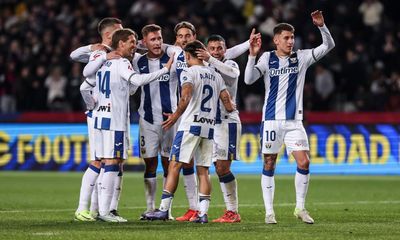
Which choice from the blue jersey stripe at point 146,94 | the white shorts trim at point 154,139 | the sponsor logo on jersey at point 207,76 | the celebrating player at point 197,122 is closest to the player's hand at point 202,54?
the celebrating player at point 197,122

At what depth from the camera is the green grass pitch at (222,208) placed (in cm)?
1159

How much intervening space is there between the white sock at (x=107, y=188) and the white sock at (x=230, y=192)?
1457mm

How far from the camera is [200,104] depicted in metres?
13.0

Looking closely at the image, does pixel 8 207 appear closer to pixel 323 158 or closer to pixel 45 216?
pixel 45 216

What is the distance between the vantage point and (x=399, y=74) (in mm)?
24672

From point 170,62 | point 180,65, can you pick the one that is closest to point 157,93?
point 180,65

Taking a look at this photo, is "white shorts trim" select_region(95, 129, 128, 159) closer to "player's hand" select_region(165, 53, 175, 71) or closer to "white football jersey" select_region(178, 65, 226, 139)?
"white football jersey" select_region(178, 65, 226, 139)

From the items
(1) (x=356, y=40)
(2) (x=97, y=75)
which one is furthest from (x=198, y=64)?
(1) (x=356, y=40)

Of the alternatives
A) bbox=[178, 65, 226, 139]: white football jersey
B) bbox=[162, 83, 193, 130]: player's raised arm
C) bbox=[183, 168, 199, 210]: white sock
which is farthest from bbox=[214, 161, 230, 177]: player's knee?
bbox=[162, 83, 193, 130]: player's raised arm

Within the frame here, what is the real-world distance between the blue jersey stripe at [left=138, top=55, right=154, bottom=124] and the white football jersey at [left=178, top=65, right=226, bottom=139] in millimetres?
1022

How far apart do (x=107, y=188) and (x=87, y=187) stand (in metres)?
0.60

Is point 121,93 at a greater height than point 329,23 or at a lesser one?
lesser

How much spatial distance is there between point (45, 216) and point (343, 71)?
12.5 metres

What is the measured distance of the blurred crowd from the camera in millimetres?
25016
